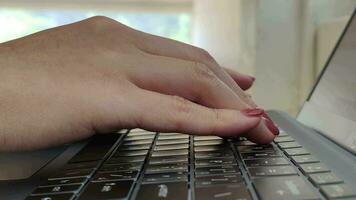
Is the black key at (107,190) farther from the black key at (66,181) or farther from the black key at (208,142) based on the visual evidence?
the black key at (208,142)

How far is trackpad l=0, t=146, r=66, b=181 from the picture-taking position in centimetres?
42

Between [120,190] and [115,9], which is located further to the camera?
[115,9]

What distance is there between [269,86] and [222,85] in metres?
0.63

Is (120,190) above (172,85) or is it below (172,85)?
below

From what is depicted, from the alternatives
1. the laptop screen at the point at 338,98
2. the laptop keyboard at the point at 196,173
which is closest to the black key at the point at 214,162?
the laptop keyboard at the point at 196,173

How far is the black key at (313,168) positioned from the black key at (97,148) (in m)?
0.17

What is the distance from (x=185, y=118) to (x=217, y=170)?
89 millimetres

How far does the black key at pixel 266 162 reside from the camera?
337mm

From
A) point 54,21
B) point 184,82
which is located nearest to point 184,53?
point 184,82

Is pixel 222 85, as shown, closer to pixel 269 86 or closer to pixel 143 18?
pixel 269 86

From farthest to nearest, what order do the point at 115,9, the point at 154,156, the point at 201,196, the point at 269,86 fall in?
the point at 115,9
the point at 269,86
the point at 154,156
the point at 201,196

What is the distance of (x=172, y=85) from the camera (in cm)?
46

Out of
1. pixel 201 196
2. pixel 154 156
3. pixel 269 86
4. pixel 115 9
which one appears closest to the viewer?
pixel 201 196

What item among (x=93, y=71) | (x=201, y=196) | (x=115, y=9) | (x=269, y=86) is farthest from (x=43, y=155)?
(x=115, y=9)
